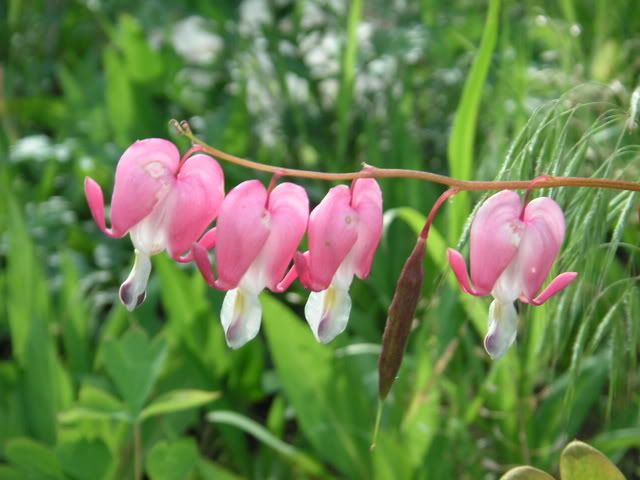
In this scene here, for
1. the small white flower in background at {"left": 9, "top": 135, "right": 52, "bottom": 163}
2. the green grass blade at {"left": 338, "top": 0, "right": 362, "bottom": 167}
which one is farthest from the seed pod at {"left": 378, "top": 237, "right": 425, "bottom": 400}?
the small white flower in background at {"left": 9, "top": 135, "right": 52, "bottom": 163}

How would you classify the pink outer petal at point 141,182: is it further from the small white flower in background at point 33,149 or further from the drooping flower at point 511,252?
the small white flower in background at point 33,149

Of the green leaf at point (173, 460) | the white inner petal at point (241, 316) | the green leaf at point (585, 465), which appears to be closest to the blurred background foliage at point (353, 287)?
the green leaf at point (173, 460)

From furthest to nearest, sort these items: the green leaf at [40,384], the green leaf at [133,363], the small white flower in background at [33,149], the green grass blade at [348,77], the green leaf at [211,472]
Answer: the small white flower in background at [33,149] < the green grass blade at [348,77] < the green leaf at [40,384] < the green leaf at [211,472] < the green leaf at [133,363]

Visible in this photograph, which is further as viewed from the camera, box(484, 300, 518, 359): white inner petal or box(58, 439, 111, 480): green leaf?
box(58, 439, 111, 480): green leaf

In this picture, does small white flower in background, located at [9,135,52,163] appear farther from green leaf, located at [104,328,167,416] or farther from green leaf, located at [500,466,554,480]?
green leaf, located at [500,466,554,480]

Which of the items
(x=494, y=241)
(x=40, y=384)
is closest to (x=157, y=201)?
(x=494, y=241)
